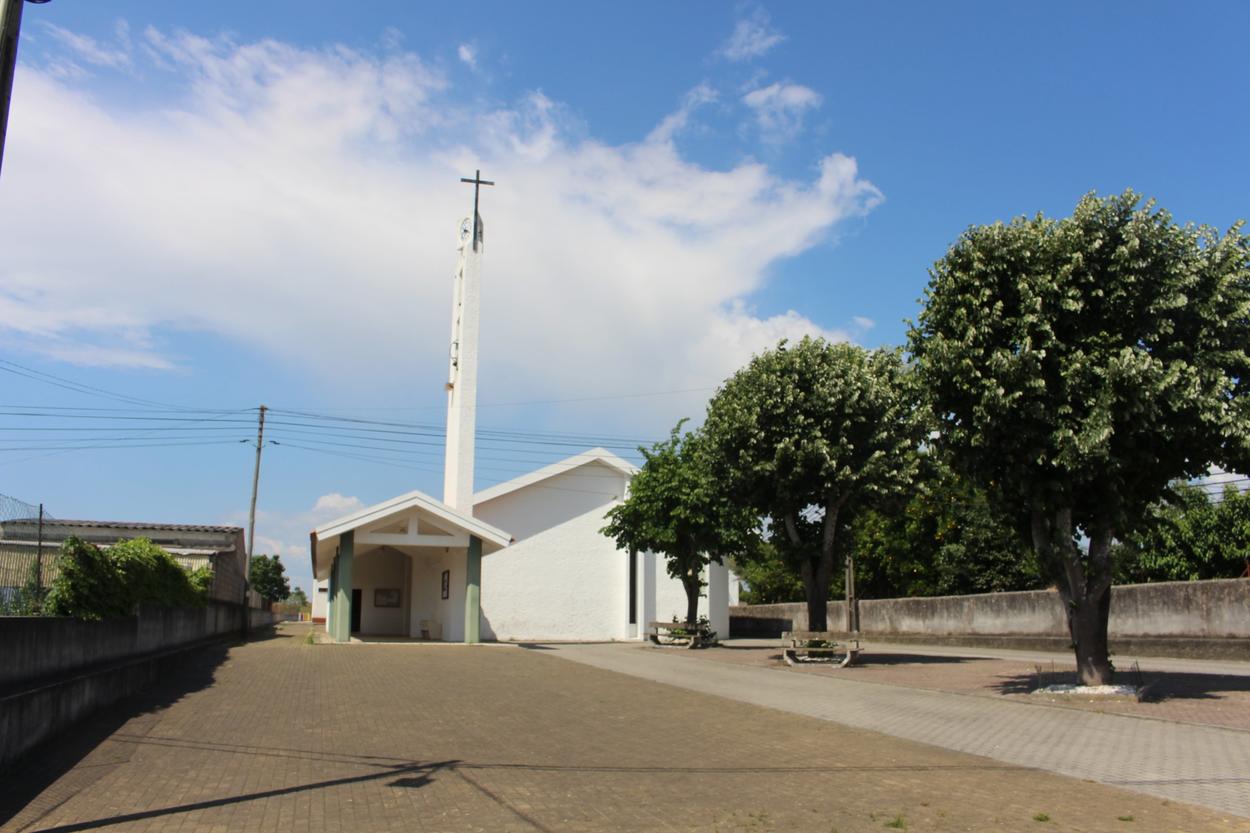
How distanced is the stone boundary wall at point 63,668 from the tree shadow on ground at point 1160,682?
1244 centimetres

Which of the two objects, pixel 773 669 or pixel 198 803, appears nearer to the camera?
pixel 198 803

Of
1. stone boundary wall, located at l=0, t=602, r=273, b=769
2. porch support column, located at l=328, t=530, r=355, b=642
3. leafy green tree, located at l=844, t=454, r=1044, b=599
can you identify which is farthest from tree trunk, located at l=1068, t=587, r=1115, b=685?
leafy green tree, located at l=844, t=454, r=1044, b=599

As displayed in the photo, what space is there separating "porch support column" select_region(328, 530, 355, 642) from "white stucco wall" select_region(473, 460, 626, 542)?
8.24 m

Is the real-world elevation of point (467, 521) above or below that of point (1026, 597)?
above

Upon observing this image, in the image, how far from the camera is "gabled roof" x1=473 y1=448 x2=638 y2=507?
36.2 m

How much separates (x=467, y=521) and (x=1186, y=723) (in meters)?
20.6

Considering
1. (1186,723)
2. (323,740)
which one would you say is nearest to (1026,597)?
(1186,723)

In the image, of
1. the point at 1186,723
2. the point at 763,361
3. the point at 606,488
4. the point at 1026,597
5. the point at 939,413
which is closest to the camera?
the point at 1186,723

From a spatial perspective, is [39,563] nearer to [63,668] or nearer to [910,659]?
[63,668]

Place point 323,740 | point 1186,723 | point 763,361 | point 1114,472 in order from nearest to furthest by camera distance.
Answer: point 323,740 → point 1186,723 → point 1114,472 → point 763,361

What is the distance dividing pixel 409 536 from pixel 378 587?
16.8 m

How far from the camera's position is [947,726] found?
37.1ft

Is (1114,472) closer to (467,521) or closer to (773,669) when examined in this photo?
(773,669)

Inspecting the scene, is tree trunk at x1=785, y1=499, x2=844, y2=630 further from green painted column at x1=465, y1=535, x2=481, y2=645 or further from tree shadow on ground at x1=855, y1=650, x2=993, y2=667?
green painted column at x1=465, y1=535, x2=481, y2=645
